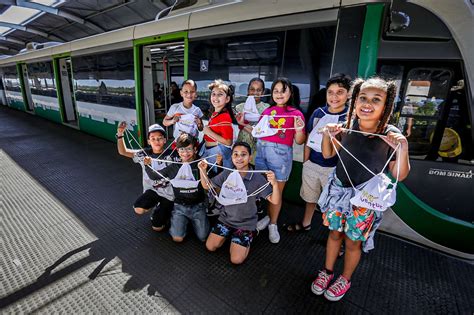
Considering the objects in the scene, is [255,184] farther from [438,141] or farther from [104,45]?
[104,45]

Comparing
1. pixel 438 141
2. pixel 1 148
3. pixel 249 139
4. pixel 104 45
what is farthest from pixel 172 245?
pixel 1 148

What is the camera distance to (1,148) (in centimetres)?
586

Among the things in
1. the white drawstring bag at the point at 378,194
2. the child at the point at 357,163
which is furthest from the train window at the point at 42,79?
the white drawstring bag at the point at 378,194

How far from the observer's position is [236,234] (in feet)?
7.48

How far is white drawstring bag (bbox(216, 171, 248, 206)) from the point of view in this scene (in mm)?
2121

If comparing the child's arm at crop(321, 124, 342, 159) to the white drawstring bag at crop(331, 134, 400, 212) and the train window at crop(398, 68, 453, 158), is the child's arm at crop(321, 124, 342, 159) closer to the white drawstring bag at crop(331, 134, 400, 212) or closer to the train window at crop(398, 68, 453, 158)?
the white drawstring bag at crop(331, 134, 400, 212)

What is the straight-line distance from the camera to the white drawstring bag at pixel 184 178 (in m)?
2.40

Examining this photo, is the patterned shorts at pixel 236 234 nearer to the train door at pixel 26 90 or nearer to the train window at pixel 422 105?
the train window at pixel 422 105

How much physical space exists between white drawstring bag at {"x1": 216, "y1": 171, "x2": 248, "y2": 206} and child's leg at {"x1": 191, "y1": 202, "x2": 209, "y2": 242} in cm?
46

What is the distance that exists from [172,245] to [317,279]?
55.1 inches

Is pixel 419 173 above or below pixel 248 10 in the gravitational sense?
below

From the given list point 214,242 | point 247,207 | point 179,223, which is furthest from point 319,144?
point 179,223

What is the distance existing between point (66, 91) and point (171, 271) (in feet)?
27.7

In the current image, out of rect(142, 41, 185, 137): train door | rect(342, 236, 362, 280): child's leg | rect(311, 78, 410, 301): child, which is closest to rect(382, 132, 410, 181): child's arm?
rect(311, 78, 410, 301): child
